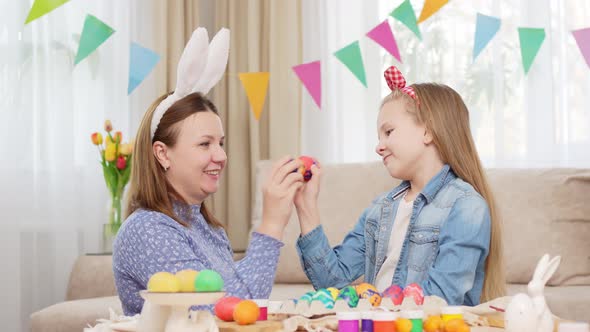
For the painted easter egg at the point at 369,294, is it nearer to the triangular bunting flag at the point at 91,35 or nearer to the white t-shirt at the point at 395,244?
the white t-shirt at the point at 395,244

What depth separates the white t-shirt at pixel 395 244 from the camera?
5.76 ft

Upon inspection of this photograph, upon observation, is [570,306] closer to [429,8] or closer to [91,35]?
[429,8]

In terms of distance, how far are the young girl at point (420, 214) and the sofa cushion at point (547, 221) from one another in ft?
3.72

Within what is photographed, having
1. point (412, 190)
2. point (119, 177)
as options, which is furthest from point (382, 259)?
point (119, 177)

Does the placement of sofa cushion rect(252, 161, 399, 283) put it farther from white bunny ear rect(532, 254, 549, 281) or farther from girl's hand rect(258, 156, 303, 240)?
white bunny ear rect(532, 254, 549, 281)

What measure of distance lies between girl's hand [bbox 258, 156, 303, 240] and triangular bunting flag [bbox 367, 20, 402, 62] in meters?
2.01

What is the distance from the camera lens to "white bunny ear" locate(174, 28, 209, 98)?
168cm

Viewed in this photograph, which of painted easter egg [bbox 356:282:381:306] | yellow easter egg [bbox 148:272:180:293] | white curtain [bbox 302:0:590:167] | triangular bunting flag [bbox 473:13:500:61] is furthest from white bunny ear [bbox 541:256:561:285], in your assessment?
triangular bunting flag [bbox 473:13:500:61]

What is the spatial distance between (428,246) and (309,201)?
0.30 m

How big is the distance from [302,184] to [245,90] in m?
2.10

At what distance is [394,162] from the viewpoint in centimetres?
182

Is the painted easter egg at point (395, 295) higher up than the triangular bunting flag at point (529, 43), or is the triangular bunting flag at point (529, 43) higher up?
the triangular bunting flag at point (529, 43)

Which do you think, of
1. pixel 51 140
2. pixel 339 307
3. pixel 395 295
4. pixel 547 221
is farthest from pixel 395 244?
pixel 51 140

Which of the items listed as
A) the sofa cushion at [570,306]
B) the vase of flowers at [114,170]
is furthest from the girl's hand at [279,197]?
the vase of flowers at [114,170]
